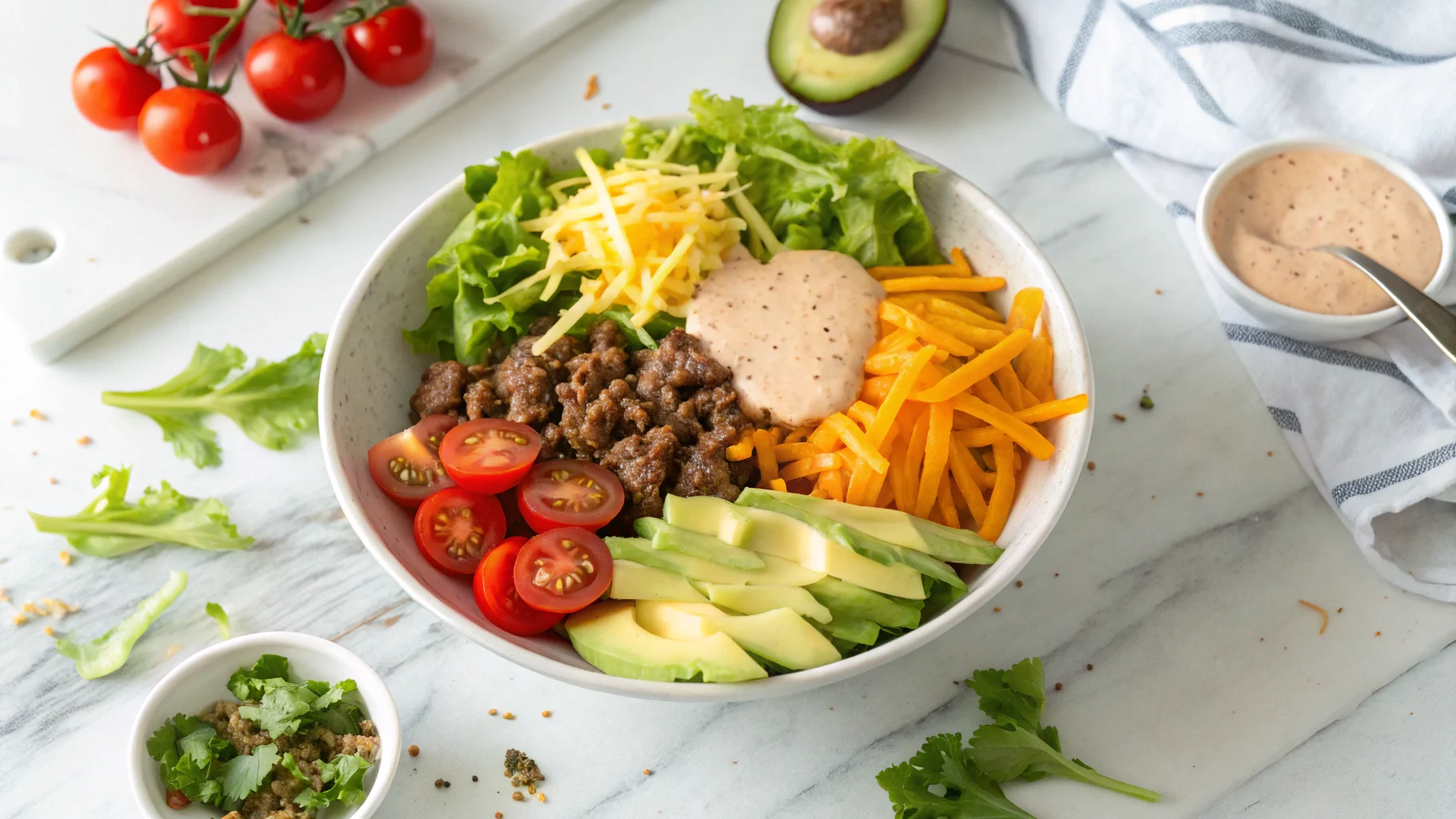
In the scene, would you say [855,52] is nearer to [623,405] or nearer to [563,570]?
[623,405]

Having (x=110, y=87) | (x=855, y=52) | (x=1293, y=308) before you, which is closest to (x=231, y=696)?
(x=110, y=87)

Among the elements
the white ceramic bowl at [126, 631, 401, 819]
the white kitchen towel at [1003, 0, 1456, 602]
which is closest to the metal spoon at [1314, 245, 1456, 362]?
the white kitchen towel at [1003, 0, 1456, 602]

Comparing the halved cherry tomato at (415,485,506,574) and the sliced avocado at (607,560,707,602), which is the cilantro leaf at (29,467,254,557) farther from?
the sliced avocado at (607,560,707,602)

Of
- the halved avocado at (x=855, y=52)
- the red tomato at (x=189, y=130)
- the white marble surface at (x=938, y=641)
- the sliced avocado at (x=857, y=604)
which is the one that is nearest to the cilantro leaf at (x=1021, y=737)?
the white marble surface at (x=938, y=641)

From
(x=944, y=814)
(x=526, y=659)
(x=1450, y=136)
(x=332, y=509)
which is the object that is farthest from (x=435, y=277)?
(x=1450, y=136)

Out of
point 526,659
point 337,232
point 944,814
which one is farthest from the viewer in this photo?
point 337,232

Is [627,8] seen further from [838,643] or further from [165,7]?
[838,643]
